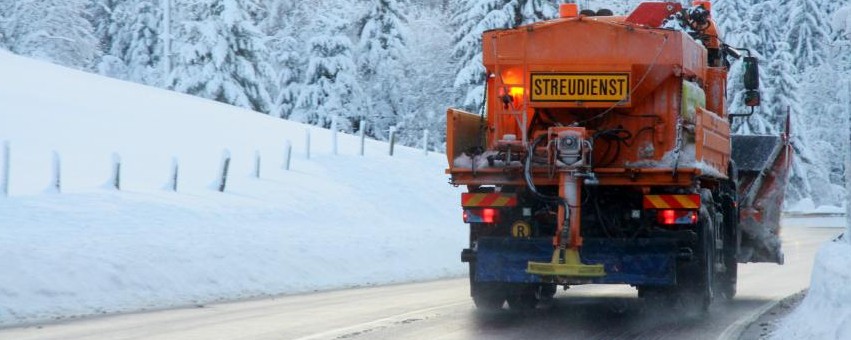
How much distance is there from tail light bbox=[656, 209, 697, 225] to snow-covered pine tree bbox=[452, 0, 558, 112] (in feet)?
107

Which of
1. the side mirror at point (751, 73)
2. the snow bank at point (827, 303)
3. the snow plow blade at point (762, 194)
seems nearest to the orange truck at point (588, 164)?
the snow bank at point (827, 303)

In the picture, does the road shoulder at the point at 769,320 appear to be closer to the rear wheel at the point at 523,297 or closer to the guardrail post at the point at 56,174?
the rear wheel at the point at 523,297

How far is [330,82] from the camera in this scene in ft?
194

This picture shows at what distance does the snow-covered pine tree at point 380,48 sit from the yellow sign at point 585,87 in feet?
157

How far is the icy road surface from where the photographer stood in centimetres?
1062

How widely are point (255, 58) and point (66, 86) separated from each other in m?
20.6

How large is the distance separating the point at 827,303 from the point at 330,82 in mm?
50688

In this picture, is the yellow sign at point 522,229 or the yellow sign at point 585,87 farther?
the yellow sign at point 522,229

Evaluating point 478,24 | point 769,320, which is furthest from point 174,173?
point 478,24

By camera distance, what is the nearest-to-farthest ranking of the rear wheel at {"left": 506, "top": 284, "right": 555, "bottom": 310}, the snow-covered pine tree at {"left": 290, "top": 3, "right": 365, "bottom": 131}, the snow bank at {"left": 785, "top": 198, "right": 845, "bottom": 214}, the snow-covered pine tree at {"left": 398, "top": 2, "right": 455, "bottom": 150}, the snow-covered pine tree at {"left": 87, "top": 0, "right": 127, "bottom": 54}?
1. the rear wheel at {"left": 506, "top": 284, "right": 555, "bottom": 310}
2. the snow bank at {"left": 785, "top": 198, "right": 845, "bottom": 214}
3. the snow-covered pine tree at {"left": 290, "top": 3, "right": 365, "bottom": 131}
4. the snow-covered pine tree at {"left": 398, "top": 2, "right": 455, "bottom": 150}
5. the snow-covered pine tree at {"left": 87, "top": 0, "right": 127, "bottom": 54}

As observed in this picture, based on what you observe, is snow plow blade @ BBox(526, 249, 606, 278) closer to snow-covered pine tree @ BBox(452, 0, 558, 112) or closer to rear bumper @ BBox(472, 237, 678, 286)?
rear bumper @ BBox(472, 237, 678, 286)

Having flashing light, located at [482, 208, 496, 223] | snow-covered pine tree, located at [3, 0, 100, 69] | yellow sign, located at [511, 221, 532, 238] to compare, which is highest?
snow-covered pine tree, located at [3, 0, 100, 69]

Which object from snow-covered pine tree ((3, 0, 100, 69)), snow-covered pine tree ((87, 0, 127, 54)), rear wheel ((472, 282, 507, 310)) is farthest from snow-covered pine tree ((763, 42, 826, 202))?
rear wheel ((472, 282, 507, 310))

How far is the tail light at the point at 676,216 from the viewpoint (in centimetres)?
1203
